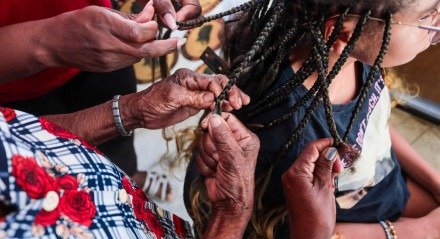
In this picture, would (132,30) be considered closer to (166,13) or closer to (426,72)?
(166,13)

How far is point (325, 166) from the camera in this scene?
2.76 ft

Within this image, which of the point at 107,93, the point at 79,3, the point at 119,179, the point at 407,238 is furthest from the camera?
the point at 107,93

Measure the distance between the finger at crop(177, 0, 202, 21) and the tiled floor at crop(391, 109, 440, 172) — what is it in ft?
4.82

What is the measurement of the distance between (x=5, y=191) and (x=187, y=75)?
0.44 metres

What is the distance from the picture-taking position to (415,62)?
78.4 inches

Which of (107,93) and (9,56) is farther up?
(9,56)

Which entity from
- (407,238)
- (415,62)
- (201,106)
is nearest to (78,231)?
(201,106)

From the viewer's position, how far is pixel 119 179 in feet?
2.44

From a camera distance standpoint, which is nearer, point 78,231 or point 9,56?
point 78,231

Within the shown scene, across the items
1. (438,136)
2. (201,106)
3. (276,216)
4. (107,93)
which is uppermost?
(201,106)

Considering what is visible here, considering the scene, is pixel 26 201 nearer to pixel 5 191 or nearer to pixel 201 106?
pixel 5 191

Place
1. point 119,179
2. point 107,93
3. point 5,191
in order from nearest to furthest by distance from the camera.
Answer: point 5,191, point 119,179, point 107,93

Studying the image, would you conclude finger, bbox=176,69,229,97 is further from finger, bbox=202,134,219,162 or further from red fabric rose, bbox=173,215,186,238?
red fabric rose, bbox=173,215,186,238

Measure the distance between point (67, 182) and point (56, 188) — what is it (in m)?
0.03
